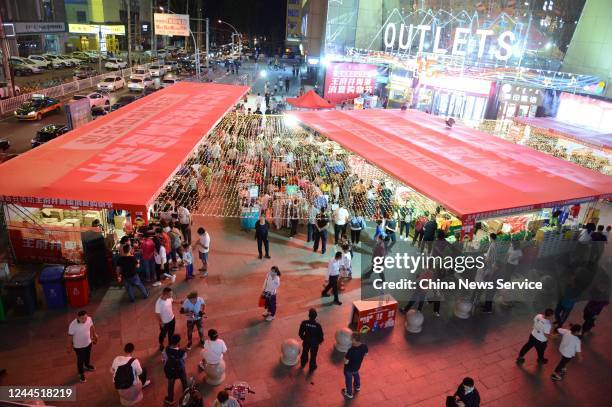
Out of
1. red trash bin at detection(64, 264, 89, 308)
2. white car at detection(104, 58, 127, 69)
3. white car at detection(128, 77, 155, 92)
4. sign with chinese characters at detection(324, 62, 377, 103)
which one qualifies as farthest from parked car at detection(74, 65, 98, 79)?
red trash bin at detection(64, 264, 89, 308)

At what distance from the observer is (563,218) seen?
13.0m

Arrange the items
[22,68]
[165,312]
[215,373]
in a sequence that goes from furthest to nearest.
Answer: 1. [22,68]
2. [165,312]
3. [215,373]

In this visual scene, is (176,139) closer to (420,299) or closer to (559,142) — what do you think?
(420,299)

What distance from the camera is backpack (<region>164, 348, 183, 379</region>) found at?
250 inches

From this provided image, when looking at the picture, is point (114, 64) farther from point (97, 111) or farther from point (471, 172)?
point (471, 172)

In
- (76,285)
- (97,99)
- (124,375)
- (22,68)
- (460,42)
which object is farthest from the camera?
(22,68)

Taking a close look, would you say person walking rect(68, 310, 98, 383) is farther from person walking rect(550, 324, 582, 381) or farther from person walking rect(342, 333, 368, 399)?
person walking rect(550, 324, 582, 381)

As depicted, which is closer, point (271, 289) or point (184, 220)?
point (271, 289)

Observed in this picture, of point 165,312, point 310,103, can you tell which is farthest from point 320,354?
point 310,103

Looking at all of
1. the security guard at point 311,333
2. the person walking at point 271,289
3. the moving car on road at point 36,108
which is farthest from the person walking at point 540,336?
the moving car on road at point 36,108

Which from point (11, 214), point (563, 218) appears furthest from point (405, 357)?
point (11, 214)

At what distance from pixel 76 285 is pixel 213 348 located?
3.90m

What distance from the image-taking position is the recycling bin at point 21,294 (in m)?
8.24

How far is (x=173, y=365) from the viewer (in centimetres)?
639
